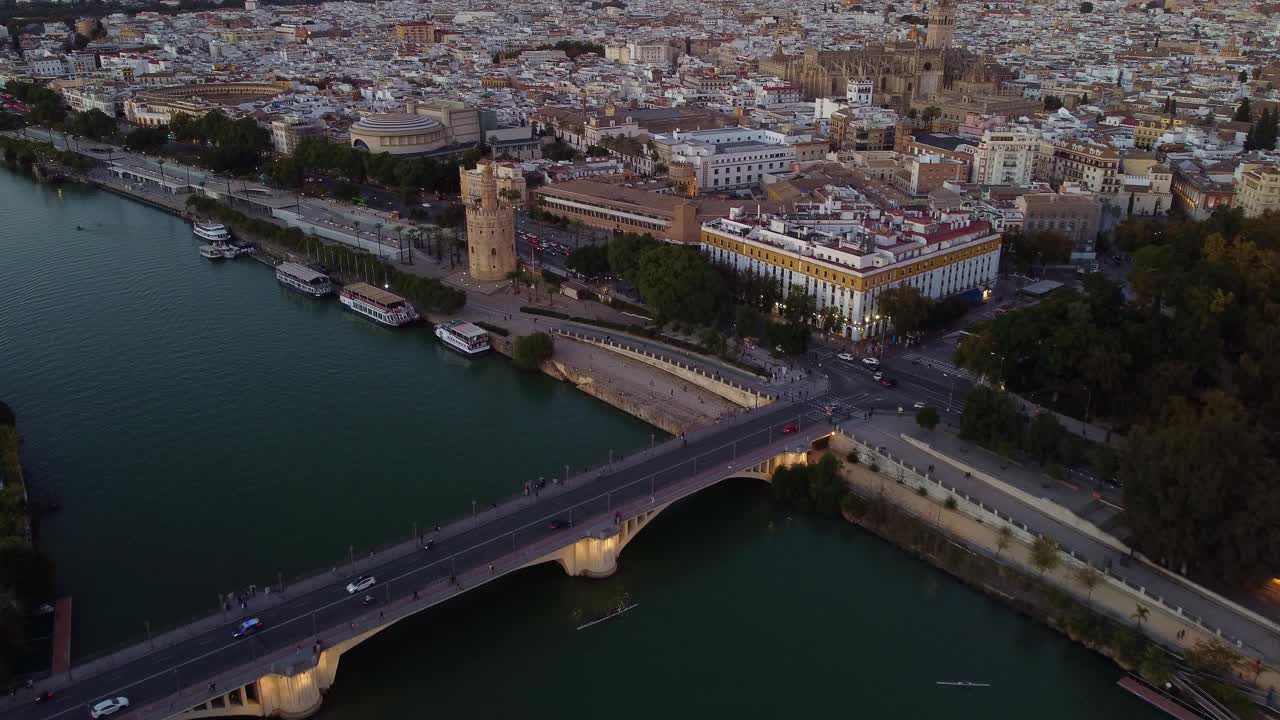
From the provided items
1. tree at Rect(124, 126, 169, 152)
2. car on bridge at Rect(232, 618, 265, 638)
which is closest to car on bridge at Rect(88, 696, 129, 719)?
car on bridge at Rect(232, 618, 265, 638)

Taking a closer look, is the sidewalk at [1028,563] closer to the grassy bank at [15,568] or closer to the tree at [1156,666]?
the tree at [1156,666]

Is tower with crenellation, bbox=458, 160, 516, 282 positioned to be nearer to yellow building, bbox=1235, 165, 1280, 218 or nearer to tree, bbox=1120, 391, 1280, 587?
tree, bbox=1120, 391, 1280, 587

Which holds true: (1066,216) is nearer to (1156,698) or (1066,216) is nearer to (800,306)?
(800,306)

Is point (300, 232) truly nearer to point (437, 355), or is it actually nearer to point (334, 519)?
point (437, 355)

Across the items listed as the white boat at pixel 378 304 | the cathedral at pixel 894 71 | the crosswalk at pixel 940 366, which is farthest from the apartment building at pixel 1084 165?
the white boat at pixel 378 304

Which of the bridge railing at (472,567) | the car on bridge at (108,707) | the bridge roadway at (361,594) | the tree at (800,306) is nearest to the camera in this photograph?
the car on bridge at (108,707)

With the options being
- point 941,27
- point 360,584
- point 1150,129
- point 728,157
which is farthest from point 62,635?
point 941,27
